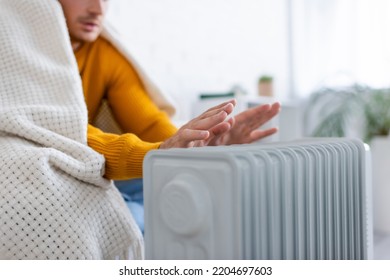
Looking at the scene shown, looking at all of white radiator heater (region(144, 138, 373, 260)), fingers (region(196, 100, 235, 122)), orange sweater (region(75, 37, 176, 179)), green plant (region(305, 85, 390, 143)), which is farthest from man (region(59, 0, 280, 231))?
green plant (region(305, 85, 390, 143))

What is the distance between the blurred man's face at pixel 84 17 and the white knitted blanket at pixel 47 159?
98 mm

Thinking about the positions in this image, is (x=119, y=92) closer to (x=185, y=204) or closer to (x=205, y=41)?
(x=185, y=204)

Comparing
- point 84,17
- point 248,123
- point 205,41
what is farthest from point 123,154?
point 205,41

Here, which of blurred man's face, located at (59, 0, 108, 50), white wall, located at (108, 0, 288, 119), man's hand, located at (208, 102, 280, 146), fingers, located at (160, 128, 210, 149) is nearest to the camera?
fingers, located at (160, 128, 210, 149)

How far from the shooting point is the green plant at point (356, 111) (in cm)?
261

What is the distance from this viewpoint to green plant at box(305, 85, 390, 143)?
8.57ft

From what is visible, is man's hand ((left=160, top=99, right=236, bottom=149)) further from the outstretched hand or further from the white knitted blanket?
the white knitted blanket

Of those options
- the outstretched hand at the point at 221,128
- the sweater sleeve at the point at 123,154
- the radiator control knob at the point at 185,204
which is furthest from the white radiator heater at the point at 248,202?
the sweater sleeve at the point at 123,154

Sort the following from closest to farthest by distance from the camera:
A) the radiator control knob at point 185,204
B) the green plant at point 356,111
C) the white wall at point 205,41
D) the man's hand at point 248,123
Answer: the radiator control knob at point 185,204 → the man's hand at point 248,123 → the white wall at point 205,41 → the green plant at point 356,111

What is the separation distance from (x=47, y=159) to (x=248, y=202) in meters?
0.43

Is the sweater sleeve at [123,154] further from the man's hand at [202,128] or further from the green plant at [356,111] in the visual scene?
the green plant at [356,111]

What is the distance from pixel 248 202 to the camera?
0.73 m

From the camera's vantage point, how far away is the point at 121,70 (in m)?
1.39
